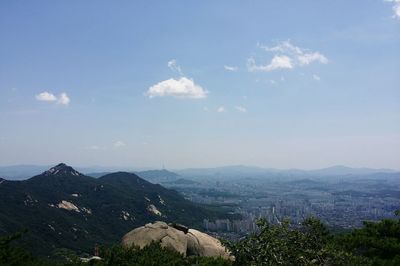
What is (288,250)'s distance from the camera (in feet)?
73.6

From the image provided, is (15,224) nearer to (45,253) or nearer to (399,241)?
(45,253)

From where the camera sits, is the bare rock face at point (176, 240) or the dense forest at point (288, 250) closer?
the dense forest at point (288, 250)

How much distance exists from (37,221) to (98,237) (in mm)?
27779

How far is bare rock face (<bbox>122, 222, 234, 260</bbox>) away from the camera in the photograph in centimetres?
3475

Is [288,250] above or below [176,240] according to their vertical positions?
above

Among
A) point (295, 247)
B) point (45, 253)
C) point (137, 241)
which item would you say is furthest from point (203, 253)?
point (45, 253)

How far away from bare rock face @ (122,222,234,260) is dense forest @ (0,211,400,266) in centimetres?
437

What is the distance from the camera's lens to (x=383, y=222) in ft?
106

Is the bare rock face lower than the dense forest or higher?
lower

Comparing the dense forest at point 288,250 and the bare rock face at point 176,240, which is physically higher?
the dense forest at point 288,250

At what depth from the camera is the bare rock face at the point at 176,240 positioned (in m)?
34.8

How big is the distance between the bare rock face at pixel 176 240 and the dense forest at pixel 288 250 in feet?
14.3

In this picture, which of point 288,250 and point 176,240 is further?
point 176,240

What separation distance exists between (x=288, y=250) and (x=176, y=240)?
15.0 metres
